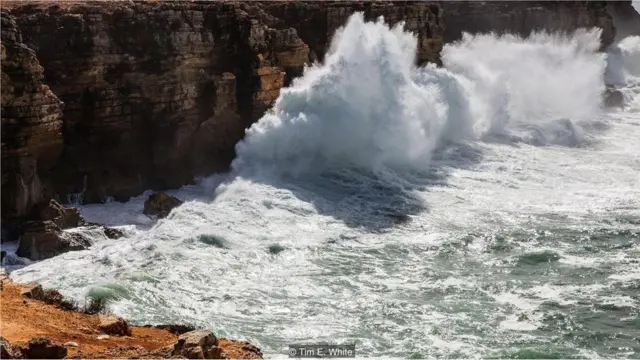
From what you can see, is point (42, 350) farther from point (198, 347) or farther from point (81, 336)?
point (198, 347)

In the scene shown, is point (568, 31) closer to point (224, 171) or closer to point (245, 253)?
point (224, 171)

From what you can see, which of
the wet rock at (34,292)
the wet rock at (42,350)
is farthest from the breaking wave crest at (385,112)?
the wet rock at (42,350)

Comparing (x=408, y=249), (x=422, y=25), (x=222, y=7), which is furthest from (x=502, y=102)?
(x=408, y=249)

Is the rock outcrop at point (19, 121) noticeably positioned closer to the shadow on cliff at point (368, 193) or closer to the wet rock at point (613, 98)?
the shadow on cliff at point (368, 193)

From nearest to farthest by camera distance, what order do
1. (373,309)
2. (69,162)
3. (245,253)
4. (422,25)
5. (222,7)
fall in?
(373,309), (245,253), (69,162), (222,7), (422,25)

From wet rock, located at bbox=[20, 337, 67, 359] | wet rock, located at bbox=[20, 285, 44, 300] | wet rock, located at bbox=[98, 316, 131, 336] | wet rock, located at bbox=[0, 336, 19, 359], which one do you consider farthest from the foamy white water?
wet rock, located at bbox=[0, 336, 19, 359]
